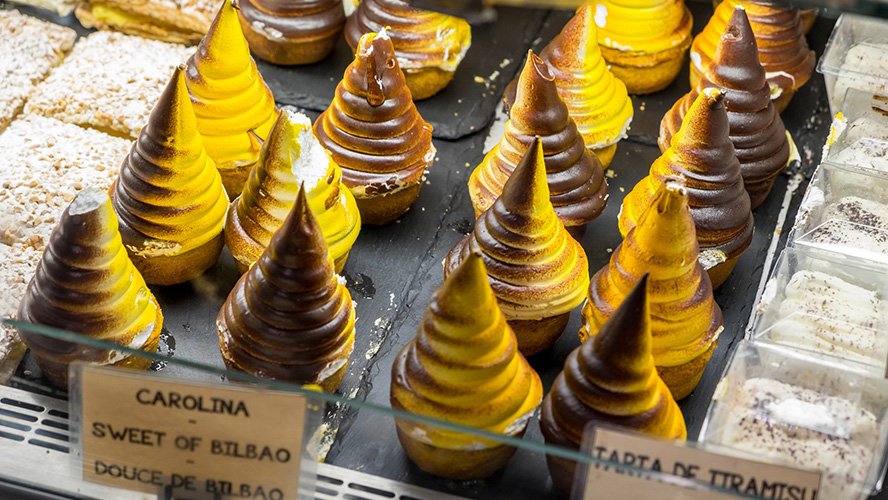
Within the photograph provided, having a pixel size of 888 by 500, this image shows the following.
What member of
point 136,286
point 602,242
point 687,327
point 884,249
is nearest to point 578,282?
point 687,327

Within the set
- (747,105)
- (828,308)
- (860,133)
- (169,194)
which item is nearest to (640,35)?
(747,105)

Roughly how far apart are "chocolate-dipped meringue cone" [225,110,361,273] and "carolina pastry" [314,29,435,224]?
0.18 metres

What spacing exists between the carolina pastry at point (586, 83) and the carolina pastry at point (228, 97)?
25.5 inches

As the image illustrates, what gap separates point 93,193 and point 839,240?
128cm

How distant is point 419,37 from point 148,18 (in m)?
0.82

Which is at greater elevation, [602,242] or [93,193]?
[93,193]

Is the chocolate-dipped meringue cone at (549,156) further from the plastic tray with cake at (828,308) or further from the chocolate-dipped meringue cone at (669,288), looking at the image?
the plastic tray with cake at (828,308)

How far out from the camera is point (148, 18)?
106 inches

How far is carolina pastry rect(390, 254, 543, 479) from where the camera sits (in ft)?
4.35

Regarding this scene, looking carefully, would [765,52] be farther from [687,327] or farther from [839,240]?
[687,327]

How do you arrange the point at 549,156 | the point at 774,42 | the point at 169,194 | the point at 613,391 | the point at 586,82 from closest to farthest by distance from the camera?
the point at 613,391
the point at 169,194
the point at 549,156
the point at 586,82
the point at 774,42

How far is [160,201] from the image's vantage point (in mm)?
1762

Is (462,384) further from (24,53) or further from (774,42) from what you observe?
(24,53)

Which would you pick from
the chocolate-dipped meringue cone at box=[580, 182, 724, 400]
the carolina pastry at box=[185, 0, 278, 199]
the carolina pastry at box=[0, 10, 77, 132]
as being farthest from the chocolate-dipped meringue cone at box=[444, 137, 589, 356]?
the carolina pastry at box=[0, 10, 77, 132]
